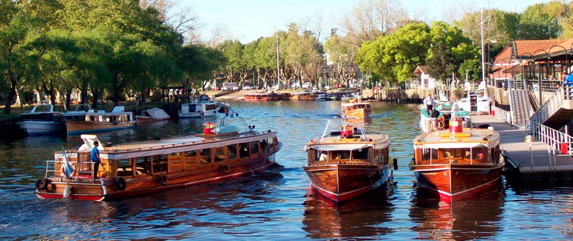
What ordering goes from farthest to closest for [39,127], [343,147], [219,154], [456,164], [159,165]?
[39,127]
[219,154]
[159,165]
[343,147]
[456,164]

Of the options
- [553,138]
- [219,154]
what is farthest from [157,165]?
[553,138]

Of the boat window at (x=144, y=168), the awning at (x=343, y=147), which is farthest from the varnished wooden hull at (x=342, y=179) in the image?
the boat window at (x=144, y=168)

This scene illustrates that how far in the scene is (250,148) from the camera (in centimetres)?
3541

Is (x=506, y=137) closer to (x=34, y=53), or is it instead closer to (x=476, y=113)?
(x=476, y=113)

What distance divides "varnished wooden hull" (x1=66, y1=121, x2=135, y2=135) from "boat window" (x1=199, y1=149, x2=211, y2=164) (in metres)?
33.4

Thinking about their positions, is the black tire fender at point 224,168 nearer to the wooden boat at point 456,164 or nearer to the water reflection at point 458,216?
the wooden boat at point 456,164

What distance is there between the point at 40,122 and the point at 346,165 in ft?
143

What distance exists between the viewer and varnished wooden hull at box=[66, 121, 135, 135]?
62.7 meters

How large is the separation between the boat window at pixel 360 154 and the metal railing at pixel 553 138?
8.67 m

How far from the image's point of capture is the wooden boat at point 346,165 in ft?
86.4

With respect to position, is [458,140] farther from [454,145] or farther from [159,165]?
[159,165]

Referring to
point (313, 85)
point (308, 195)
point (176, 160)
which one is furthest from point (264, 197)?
point (313, 85)

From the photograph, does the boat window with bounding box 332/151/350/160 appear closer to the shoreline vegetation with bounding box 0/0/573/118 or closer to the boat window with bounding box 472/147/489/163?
the boat window with bounding box 472/147/489/163

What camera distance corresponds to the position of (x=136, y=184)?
28953 mm
